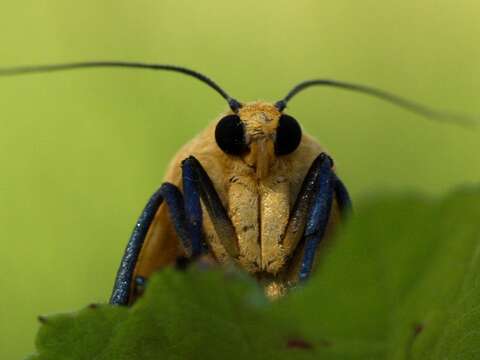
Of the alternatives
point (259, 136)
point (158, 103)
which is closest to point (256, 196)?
point (259, 136)

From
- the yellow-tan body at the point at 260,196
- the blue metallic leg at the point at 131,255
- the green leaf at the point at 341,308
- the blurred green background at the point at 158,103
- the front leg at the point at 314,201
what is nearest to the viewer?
the green leaf at the point at 341,308

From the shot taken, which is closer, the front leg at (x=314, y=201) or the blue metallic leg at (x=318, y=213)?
the blue metallic leg at (x=318, y=213)

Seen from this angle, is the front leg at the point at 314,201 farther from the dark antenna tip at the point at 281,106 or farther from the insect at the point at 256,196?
the dark antenna tip at the point at 281,106

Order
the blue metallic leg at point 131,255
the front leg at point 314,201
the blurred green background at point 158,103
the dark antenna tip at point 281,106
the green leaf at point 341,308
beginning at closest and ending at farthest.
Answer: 1. the green leaf at point 341,308
2. the blue metallic leg at point 131,255
3. the front leg at point 314,201
4. the dark antenna tip at point 281,106
5. the blurred green background at point 158,103

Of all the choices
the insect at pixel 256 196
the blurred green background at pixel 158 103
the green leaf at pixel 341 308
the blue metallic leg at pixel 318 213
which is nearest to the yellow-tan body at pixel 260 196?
the insect at pixel 256 196

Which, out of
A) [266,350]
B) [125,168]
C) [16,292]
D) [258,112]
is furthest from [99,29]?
[266,350]

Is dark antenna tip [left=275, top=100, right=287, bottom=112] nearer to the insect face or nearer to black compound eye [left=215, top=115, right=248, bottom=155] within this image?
the insect face
